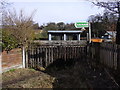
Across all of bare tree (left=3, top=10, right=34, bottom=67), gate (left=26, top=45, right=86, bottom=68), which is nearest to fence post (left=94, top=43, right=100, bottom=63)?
gate (left=26, top=45, right=86, bottom=68)

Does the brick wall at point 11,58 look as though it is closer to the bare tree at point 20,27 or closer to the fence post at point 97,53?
the bare tree at point 20,27

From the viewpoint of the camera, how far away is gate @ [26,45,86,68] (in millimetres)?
10691

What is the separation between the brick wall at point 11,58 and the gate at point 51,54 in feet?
4.11

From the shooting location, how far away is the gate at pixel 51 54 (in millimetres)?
10691

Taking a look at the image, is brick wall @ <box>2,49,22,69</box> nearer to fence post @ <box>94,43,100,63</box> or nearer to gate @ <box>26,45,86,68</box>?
gate @ <box>26,45,86,68</box>

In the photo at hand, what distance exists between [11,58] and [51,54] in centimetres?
297

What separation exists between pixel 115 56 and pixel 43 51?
5.29m

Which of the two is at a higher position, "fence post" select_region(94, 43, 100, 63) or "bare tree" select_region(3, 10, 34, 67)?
"bare tree" select_region(3, 10, 34, 67)

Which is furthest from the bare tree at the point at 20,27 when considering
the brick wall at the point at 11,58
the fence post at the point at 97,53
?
the fence post at the point at 97,53

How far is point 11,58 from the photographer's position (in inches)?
334

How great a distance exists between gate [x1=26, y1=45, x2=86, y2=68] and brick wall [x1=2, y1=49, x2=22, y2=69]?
1.25 metres

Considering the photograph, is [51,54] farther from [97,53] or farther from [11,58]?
[11,58]

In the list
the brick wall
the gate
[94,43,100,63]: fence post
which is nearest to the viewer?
the brick wall

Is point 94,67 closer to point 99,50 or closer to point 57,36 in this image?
point 99,50
